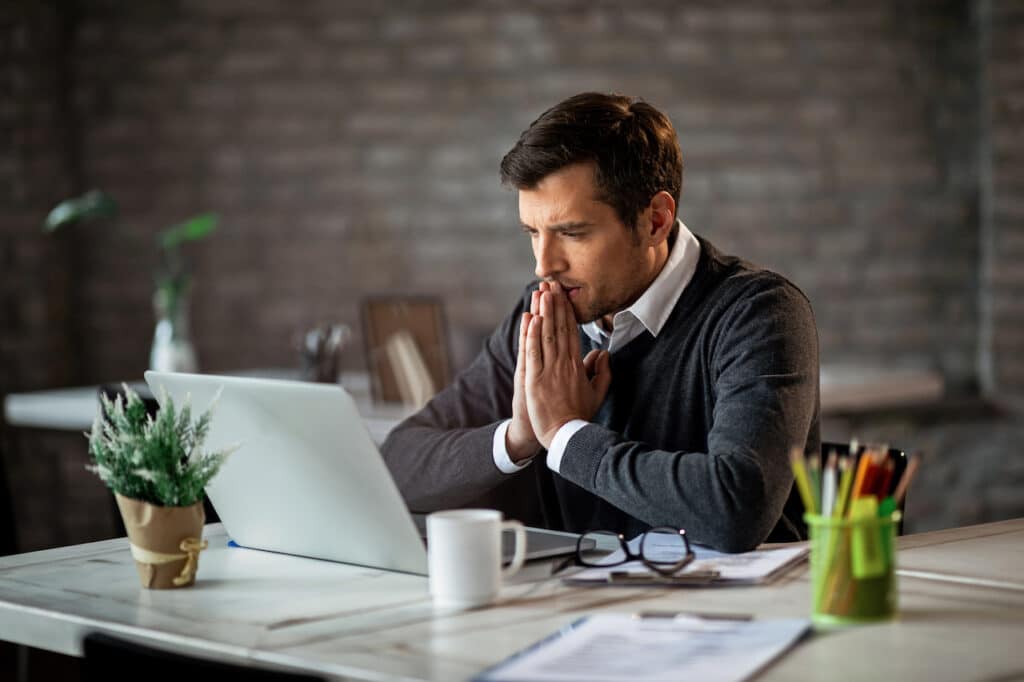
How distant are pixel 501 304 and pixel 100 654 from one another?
3.44 meters

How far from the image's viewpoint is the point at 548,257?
6.49ft

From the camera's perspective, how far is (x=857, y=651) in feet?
4.01

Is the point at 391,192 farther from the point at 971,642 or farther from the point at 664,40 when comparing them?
the point at 971,642

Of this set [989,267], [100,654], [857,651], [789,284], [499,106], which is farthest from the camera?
[499,106]

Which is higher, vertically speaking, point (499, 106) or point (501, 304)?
point (499, 106)

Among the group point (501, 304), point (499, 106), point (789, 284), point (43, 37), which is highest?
point (43, 37)

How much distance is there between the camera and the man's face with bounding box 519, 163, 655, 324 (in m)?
1.95

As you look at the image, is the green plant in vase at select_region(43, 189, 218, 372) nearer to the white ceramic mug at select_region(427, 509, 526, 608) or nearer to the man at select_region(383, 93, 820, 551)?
the man at select_region(383, 93, 820, 551)

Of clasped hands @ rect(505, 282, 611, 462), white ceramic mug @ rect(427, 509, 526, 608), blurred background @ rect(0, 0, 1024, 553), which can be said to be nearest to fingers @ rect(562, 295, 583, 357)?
clasped hands @ rect(505, 282, 611, 462)

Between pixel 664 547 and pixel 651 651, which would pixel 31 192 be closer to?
pixel 664 547

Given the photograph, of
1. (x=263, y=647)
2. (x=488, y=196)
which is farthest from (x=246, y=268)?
(x=263, y=647)

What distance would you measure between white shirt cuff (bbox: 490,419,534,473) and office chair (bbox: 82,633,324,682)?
90cm

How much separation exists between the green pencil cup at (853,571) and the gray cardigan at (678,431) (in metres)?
0.31

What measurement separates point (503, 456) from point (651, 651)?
729 mm
